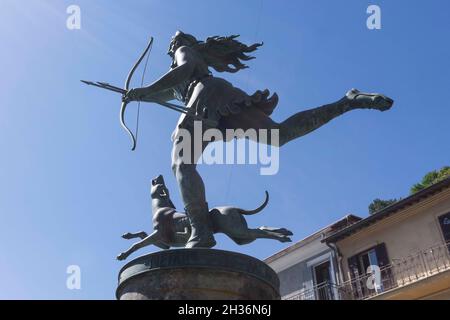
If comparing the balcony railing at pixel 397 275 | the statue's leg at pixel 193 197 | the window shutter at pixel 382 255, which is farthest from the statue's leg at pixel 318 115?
the window shutter at pixel 382 255

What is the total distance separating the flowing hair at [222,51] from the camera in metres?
5.84

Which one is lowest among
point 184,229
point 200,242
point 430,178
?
point 200,242

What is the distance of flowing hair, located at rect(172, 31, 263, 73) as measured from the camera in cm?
584

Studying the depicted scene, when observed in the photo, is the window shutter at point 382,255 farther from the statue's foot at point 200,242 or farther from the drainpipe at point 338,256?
the statue's foot at point 200,242

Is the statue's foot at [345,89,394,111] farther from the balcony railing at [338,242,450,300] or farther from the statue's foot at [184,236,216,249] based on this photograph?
the balcony railing at [338,242,450,300]

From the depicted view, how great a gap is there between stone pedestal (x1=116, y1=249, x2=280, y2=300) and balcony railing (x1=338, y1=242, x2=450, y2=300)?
652 inches

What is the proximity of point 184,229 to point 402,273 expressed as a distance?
1731 centimetres

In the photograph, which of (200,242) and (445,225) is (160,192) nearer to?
(200,242)

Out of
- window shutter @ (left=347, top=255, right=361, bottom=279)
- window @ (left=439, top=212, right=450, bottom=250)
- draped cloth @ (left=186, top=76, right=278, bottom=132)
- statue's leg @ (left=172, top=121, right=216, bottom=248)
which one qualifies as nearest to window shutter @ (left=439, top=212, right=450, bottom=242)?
window @ (left=439, top=212, right=450, bottom=250)

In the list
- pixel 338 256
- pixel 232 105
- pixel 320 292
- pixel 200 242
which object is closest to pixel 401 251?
pixel 338 256

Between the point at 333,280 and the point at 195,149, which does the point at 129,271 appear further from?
the point at 333,280

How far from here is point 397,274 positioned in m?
19.7

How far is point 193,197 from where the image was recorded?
4395 millimetres
